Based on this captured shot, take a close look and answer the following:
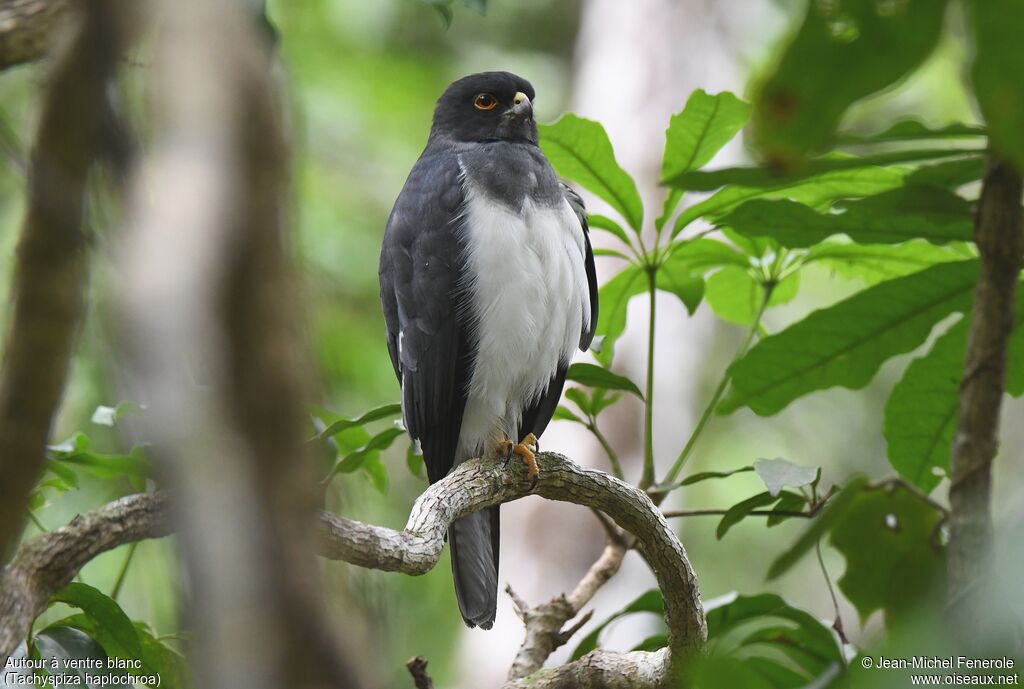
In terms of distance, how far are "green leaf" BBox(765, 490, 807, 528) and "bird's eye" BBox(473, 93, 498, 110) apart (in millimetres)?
2311

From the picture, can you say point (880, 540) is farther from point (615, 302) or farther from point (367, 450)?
point (367, 450)

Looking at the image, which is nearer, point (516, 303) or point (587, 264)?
point (516, 303)

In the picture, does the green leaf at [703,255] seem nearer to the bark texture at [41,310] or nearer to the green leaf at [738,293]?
the green leaf at [738,293]

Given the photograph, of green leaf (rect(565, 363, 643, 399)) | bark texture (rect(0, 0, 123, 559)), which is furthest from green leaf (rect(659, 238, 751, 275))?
bark texture (rect(0, 0, 123, 559))

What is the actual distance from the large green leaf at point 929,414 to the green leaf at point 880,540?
9cm

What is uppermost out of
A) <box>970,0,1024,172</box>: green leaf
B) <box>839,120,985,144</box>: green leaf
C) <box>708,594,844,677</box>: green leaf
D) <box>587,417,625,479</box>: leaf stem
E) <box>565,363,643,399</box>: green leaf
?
<box>839,120,985,144</box>: green leaf

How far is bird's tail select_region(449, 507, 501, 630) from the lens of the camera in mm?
3623

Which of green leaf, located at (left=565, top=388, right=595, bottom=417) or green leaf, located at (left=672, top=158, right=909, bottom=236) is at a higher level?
green leaf, located at (left=672, top=158, right=909, bottom=236)

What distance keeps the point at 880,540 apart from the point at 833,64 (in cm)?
189

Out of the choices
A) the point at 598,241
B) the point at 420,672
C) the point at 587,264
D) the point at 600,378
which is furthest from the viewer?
the point at 598,241

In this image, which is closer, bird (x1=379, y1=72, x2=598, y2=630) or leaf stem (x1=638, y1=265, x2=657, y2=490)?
leaf stem (x1=638, y1=265, x2=657, y2=490)

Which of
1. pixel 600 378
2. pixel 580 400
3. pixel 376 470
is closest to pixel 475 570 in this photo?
pixel 376 470

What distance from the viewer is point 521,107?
4.31m

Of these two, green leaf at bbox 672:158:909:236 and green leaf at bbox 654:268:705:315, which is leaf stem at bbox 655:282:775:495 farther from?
green leaf at bbox 672:158:909:236
